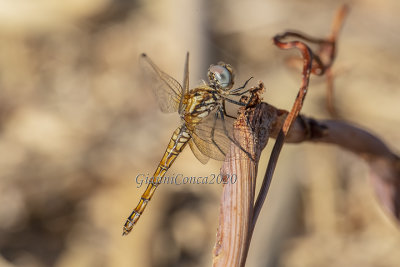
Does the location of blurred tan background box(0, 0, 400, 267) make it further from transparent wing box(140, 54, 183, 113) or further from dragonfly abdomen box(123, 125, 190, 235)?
dragonfly abdomen box(123, 125, 190, 235)

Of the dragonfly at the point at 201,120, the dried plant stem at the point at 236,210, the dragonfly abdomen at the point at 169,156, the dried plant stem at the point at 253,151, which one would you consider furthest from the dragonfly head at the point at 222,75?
the dried plant stem at the point at 236,210

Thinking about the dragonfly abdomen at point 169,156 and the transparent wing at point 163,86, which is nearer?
the dragonfly abdomen at point 169,156

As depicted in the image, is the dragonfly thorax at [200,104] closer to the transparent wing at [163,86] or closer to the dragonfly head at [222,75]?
the dragonfly head at [222,75]

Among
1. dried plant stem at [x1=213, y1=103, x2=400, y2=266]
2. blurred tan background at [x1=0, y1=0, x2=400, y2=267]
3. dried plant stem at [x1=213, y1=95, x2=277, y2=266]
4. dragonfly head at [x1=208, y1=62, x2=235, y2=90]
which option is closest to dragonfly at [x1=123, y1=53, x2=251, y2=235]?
dragonfly head at [x1=208, y1=62, x2=235, y2=90]

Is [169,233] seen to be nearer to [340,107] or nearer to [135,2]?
[340,107]

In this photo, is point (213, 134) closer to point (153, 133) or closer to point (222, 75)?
point (222, 75)

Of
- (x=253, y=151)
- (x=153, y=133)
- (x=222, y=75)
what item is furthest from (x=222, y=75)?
(x=153, y=133)
